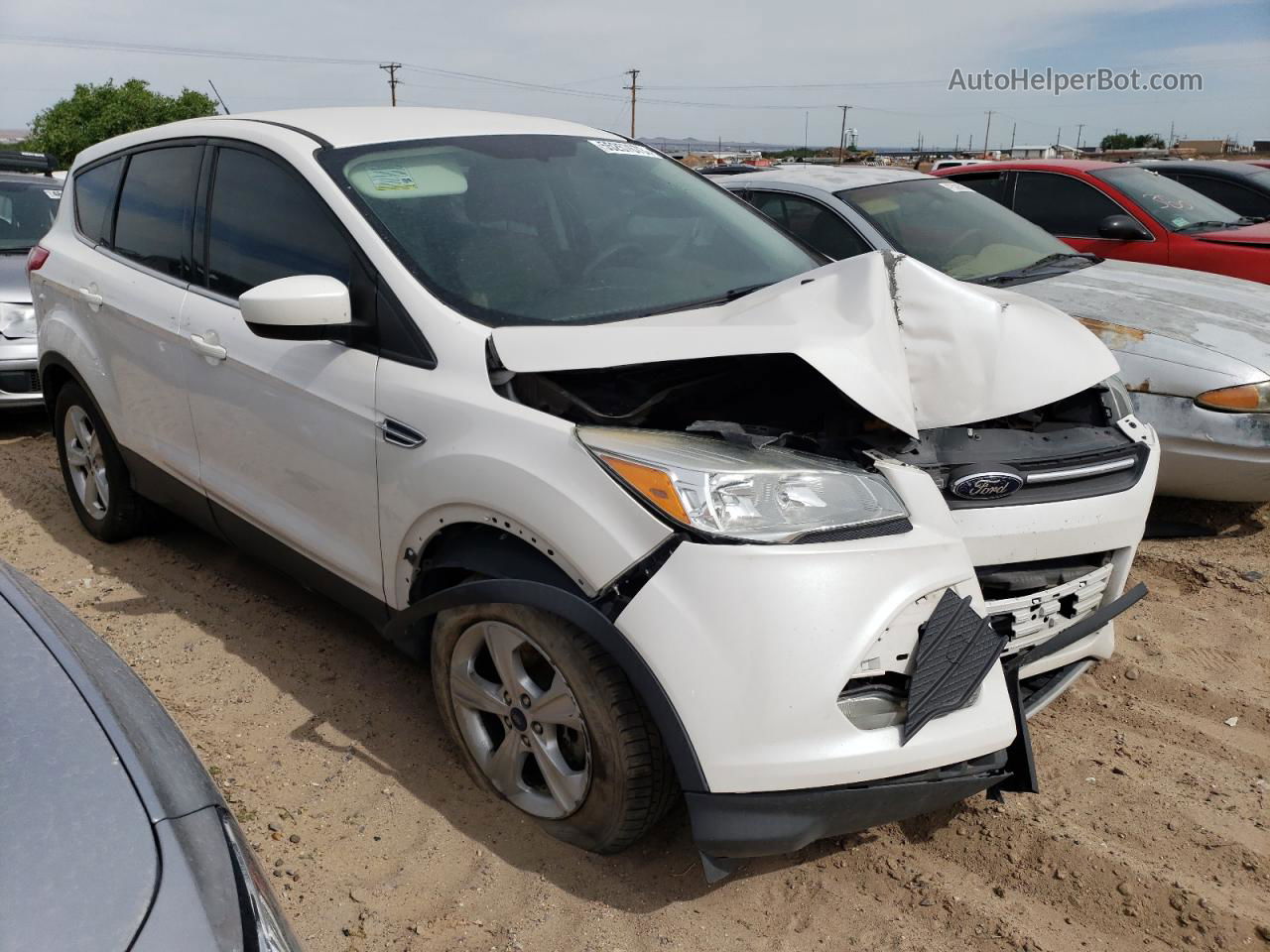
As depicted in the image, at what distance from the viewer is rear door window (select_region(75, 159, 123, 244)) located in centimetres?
405

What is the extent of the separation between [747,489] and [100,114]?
64.8m

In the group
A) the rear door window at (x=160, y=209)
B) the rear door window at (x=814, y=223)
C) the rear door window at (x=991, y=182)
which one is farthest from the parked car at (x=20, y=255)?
the rear door window at (x=991, y=182)

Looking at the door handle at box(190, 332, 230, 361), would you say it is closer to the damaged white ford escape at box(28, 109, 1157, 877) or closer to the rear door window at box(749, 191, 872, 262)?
the damaged white ford escape at box(28, 109, 1157, 877)

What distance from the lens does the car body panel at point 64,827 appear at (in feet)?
3.97

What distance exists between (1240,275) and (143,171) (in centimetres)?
611

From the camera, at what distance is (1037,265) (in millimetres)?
5355

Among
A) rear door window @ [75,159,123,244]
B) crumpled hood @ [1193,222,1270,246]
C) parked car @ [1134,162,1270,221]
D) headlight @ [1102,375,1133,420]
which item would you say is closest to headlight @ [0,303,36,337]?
rear door window @ [75,159,123,244]

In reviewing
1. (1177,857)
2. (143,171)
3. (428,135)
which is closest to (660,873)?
(1177,857)

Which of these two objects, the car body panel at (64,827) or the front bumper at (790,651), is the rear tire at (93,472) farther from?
the front bumper at (790,651)

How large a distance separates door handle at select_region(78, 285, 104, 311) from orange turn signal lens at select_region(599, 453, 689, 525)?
2.69 meters

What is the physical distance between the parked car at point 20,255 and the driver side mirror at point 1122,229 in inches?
249

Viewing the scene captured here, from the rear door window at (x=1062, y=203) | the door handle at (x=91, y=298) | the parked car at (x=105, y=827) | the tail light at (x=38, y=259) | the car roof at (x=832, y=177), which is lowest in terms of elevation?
the parked car at (x=105, y=827)

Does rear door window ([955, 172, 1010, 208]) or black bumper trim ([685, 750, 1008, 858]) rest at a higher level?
rear door window ([955, 172, 1010, 208])

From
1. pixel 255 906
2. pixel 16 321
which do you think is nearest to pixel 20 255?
pixel 16 321
